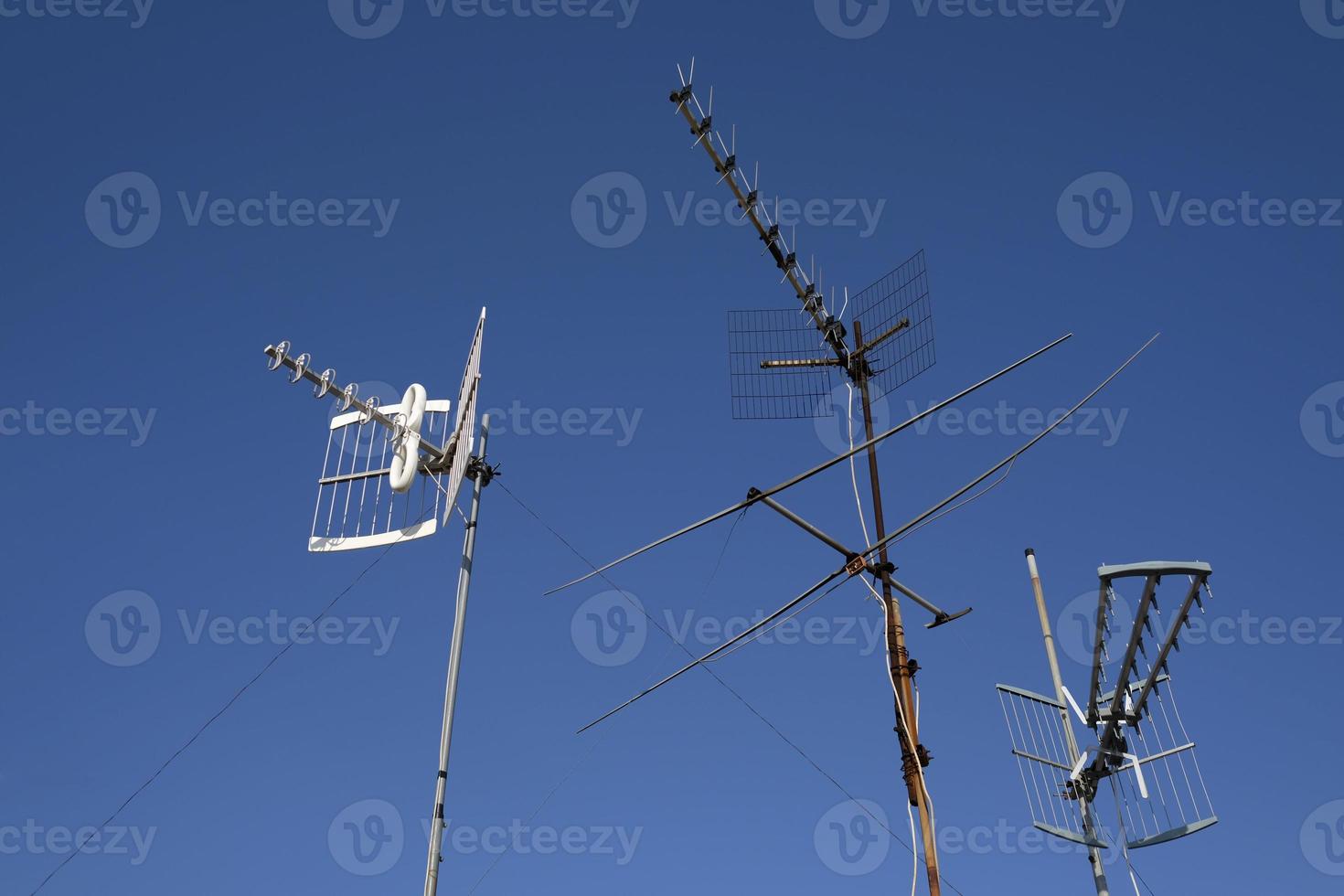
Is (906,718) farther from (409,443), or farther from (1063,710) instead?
(409,443)

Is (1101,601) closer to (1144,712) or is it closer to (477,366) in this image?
(1144,712)

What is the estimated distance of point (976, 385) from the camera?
1070cm

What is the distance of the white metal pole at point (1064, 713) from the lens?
1181cm

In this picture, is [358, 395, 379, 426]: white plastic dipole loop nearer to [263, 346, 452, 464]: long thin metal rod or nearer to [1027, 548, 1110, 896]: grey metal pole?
[263, 346, 452, 464]: long thin metal rod

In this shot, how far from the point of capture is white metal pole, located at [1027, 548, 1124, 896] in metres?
11.8

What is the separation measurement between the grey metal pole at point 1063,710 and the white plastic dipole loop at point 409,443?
739 cm

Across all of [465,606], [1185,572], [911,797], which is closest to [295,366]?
[465,606]

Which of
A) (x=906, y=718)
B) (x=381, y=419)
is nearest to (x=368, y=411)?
(x=381, y=419)

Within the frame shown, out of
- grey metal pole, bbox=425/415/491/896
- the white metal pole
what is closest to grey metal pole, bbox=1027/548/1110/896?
the white metal pole

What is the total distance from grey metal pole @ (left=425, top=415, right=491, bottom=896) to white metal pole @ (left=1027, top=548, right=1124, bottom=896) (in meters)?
6.32

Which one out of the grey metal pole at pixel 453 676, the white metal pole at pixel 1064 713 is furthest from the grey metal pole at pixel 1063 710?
the grey metal pole at pixel 453 676

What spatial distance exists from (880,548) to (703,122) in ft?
16.0

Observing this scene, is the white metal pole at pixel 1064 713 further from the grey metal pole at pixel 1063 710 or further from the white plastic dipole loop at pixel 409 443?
the white plastic dipole loop at pixel 409 443

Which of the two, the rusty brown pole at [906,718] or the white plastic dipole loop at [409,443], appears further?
the white plastic dipole loop at [409,443]
